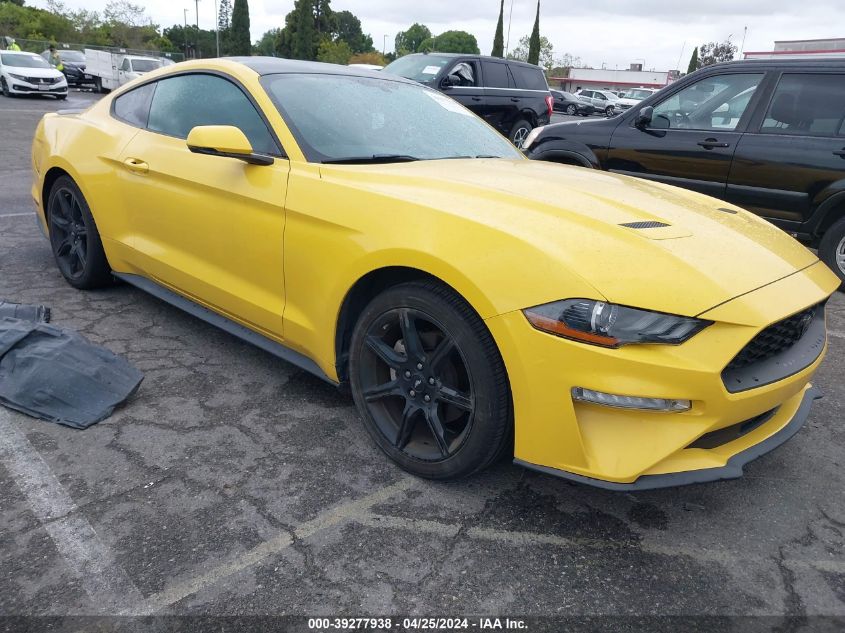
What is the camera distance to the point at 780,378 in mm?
2156

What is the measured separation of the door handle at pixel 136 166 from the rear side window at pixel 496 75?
8.85 metres

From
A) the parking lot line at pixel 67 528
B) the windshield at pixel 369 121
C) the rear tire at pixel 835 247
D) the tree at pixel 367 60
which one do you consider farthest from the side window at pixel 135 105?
the tree at pixel 367 60

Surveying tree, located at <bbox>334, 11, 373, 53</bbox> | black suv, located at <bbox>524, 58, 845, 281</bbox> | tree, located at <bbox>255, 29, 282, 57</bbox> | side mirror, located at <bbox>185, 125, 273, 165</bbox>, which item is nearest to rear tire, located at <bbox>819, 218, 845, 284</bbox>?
black suv, located at <bbox>524, 58, 845, 281</bbox>

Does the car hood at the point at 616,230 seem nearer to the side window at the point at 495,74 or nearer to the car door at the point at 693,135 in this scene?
the car door at the point at 693,135

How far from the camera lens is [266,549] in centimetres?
209

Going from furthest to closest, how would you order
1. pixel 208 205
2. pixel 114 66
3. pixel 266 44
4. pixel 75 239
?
pixel 266 44
pixel 114 66
pixel 75 239
pixel 208 205

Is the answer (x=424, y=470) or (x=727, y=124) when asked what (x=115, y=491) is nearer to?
(x=424, y=470)

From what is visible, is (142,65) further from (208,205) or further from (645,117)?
(208,205)

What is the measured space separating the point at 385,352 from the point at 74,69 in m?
33.2

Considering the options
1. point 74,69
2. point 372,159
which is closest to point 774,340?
point 372,159

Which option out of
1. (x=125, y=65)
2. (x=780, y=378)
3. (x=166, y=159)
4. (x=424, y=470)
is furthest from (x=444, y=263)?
(x=125, y=65)

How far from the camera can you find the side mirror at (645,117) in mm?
5953

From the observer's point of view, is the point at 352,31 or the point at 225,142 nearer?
the point at 225,142

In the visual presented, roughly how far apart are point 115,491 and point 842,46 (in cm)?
1145
